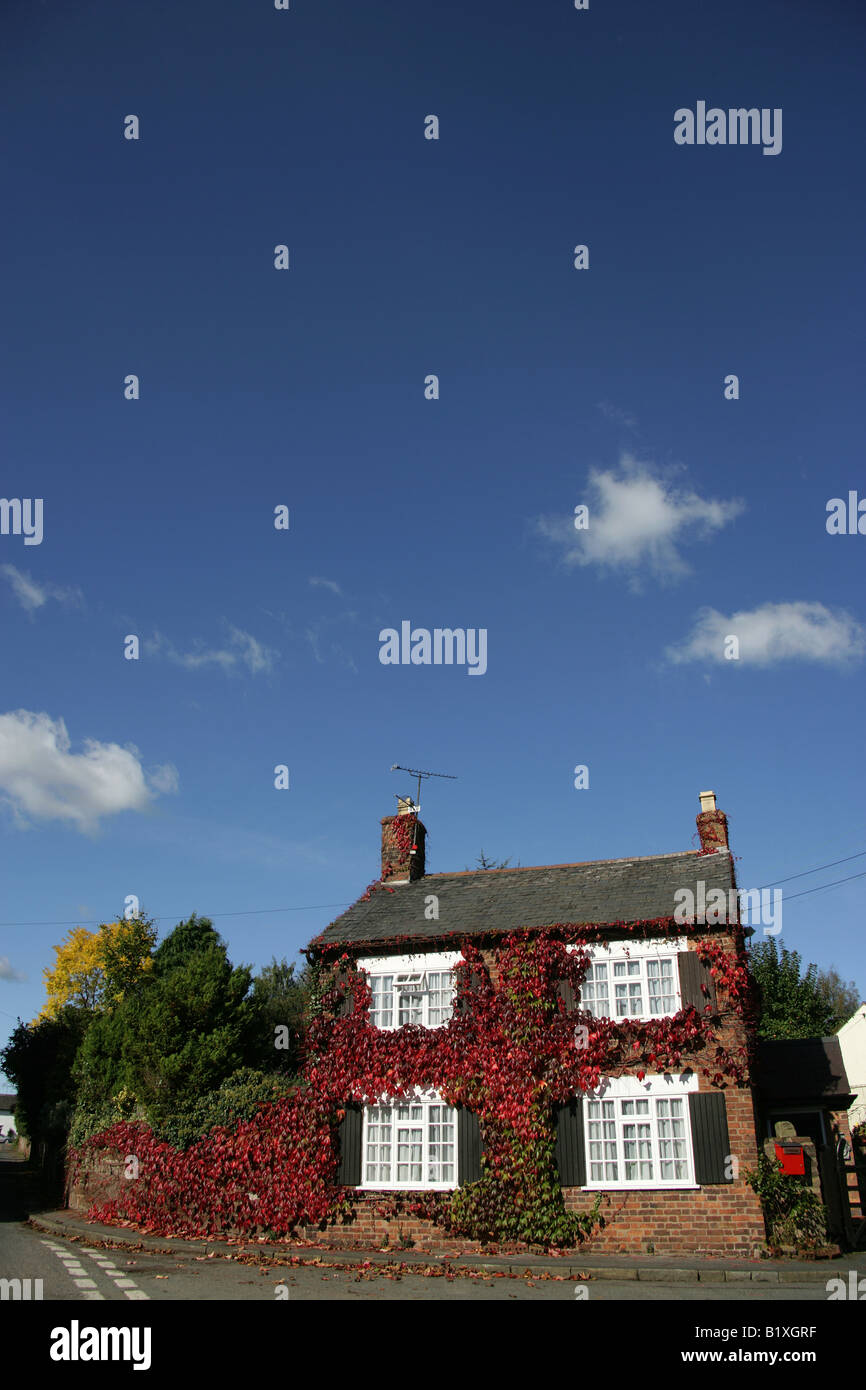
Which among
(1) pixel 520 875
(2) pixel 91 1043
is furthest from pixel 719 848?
(2) pixel 91 1043

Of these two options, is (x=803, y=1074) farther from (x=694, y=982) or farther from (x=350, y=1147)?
(x=350, y=1147)

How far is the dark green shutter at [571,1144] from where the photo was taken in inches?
696

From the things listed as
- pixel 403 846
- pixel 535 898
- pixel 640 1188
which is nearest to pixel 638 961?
pixel 535 898

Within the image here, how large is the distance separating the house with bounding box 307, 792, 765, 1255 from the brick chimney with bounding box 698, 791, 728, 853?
32cm

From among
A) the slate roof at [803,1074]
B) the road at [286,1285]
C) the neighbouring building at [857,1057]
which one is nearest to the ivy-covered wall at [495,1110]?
the road at [286,1285]

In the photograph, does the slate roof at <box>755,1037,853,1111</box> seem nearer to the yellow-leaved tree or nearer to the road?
the road

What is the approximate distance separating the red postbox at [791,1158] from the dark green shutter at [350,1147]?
882 cm

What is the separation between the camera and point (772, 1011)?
128 ft

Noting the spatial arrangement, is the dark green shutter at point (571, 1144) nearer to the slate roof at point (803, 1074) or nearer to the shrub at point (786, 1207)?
the shrub at point (786, 1207)

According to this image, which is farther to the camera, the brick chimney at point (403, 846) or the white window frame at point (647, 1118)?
the brick chimney at point (403, 846)

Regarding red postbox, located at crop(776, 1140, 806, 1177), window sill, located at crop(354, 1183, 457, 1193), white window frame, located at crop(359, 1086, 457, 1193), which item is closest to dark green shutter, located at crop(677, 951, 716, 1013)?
red postbox, located at crop(776, 1140, 806, 1177)

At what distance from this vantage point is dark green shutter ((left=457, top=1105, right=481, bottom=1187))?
59.9 feet
